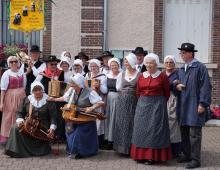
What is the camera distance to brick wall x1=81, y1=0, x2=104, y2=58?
1348 centimetres

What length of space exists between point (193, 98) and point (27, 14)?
440 centimetres

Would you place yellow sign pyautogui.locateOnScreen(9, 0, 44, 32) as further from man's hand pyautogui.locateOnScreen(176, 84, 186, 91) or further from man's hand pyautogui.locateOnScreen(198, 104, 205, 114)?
man's hand pyautogui.locateOnScreen(198, 104, 205, 114)

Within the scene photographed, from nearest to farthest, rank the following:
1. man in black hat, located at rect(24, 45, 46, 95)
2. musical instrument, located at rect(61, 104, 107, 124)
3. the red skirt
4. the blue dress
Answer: the red skirt, musical instrument, located at rect(61, 104, 107, 124), the blue dress, man in black hat, located at rect(24, 45, 46, 95)

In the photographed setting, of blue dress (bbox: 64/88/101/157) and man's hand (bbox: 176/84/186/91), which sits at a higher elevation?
man's hand (bbox: 176/84/186/91)

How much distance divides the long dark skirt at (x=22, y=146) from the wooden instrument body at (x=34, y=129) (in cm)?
12

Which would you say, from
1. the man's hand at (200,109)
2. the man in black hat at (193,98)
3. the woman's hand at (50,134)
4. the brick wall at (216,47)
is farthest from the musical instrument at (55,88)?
the brick wall at (216,47)

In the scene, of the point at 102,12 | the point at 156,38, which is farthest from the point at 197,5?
the point at 102,12

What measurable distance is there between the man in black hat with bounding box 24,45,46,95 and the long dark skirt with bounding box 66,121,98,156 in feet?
4.89

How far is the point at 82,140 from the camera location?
839cm

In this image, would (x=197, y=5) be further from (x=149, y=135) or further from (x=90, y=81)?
(x=149, y=135)

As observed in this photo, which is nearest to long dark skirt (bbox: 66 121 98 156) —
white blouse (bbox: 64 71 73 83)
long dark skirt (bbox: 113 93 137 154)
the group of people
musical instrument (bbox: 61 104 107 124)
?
the group of people

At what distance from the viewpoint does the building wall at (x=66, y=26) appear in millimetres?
13633

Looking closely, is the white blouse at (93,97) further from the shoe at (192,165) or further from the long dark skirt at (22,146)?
the shoe at (192,165)

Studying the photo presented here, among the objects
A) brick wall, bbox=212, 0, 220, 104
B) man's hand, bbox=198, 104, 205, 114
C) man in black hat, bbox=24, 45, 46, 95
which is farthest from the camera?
brick wall, bbox=212, 0, 220, 104
